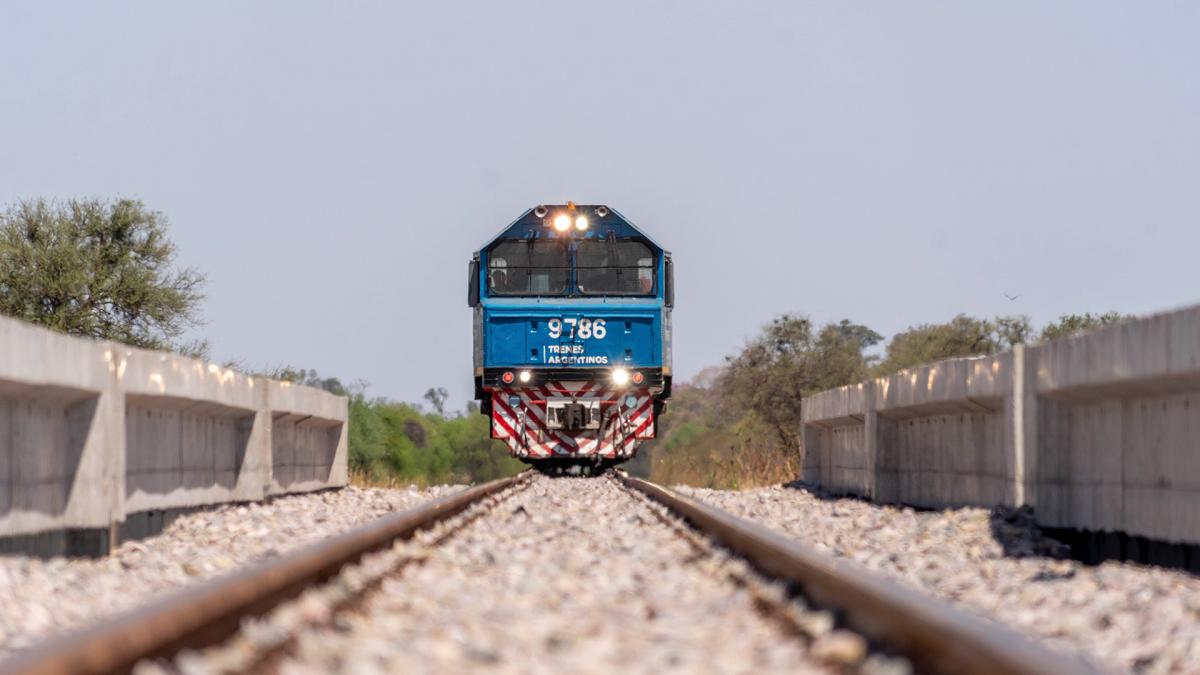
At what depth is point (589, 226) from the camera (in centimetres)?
2448

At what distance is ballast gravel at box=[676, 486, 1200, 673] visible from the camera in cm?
624

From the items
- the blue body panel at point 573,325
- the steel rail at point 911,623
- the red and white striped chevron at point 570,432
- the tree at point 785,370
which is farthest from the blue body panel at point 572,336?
the tree at point 785,370

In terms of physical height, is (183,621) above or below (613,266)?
below

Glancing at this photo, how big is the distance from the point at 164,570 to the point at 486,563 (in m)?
1.90

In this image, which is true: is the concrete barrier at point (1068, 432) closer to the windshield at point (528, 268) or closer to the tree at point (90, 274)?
the windshield at point (528, 268)

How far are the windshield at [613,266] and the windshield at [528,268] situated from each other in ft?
0.88

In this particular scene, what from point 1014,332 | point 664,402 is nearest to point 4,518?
point 664,402

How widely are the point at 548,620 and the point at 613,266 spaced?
723 inches

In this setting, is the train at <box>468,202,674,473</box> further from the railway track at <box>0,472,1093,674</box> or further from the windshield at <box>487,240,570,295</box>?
the railway track at <box>0,472,1093,674</box>

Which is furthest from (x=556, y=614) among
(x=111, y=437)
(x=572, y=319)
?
(x=572, y=319)

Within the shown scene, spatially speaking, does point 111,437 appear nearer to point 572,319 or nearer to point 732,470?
point 572,319

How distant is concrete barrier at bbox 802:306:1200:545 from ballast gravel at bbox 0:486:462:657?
5.19 metres

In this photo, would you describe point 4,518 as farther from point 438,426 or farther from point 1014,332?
point 438,426

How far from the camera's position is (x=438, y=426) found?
2815 inches
